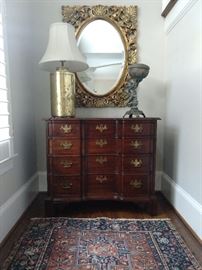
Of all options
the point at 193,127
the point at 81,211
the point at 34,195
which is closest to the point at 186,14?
the point at 193,127

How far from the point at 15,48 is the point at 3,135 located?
790 mm

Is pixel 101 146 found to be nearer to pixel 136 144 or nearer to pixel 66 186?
pixel 136 144

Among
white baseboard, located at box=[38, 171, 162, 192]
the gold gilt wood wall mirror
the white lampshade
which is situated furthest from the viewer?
white baseboard, located at box=[38, 171, 162, 192]

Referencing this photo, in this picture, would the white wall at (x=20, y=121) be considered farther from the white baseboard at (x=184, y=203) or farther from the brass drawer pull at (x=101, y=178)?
the white baseboard at (x=184, y=203)

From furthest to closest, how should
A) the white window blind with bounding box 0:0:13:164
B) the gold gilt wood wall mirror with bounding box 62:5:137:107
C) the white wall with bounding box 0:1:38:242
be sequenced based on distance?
the gold gilt wood wall mirror with bounding box 62:5:137:107
the white wall with bounding box 0:1:38:242
the white window blind with bounding box 0:0:13:164

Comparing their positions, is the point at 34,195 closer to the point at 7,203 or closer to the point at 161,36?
the point at 7,203

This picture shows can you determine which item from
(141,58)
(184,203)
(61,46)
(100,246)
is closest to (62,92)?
Result: (61,46)

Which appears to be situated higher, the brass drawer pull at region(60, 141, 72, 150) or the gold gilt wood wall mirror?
the gold gilt wood wall mirror

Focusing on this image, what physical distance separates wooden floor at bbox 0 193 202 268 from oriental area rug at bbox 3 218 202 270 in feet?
0.23

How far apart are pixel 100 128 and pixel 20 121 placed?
72cm

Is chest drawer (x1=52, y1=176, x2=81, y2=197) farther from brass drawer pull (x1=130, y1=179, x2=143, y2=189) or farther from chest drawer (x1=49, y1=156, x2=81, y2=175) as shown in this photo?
brass drawer pull (x1=130, y1=179, x2=143, y2=189)

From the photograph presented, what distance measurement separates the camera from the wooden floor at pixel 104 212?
5.51 feet

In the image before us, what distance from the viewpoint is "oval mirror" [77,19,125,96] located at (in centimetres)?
237

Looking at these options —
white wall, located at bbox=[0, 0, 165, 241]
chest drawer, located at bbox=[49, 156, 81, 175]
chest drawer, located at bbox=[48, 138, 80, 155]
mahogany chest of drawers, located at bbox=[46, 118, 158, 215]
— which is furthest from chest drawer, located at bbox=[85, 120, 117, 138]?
white wall, located at bbox=[0, 0, 165, 241]
